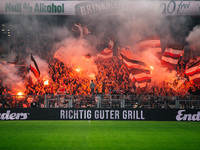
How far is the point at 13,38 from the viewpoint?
21250mm

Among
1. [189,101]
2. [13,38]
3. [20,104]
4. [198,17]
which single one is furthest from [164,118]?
[13,38]

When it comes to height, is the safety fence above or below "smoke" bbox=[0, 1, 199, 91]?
below

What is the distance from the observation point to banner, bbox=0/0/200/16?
1919cm

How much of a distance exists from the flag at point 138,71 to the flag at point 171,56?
1538mm

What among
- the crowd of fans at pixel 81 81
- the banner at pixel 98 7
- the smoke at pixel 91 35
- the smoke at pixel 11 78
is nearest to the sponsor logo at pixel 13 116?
the crowd of fans at pixel 81 81

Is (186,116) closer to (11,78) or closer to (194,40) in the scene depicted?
(194,40)

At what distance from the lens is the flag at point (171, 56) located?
20.5 metres

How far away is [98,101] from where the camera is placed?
12984 mm

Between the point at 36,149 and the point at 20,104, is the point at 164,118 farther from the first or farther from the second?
the point at 36,149

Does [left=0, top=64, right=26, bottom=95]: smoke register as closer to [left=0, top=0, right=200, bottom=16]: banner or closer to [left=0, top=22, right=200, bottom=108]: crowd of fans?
[left=0, top=22, right=200, bottom=108]: crowd of fans

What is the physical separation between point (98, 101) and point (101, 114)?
60cm

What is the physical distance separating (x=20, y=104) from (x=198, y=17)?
1426 centimetres

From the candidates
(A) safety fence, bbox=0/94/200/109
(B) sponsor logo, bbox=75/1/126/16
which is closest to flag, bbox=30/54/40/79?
(B) sponsor logo, bbox=75/1/126/16

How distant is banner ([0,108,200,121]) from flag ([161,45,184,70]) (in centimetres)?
801
